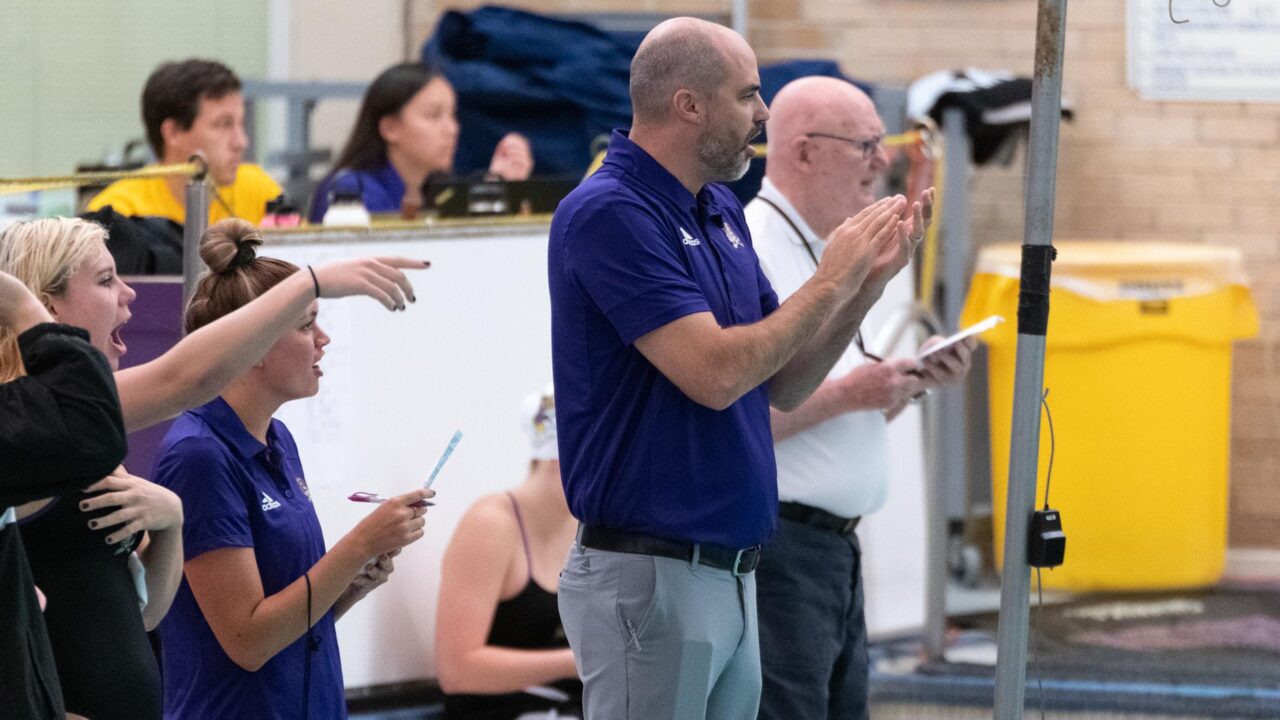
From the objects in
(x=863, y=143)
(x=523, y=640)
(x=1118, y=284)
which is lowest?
(x=523, y=640)

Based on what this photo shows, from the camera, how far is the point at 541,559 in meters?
4.06

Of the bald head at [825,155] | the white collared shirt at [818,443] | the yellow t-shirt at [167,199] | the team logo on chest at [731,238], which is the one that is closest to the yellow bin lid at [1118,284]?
the bald head at [825,155]

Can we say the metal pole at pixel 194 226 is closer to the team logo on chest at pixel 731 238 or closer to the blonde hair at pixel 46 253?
the blonde hair at pixel 46 253

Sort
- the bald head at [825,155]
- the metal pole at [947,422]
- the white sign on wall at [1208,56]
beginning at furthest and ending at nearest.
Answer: the white sign on wall at [1208,56] → the metal pole at [947,422] → the bald head at [825,155]

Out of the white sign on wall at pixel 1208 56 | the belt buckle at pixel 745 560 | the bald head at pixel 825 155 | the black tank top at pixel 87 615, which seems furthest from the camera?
the white sign on wall at pixel 1208 56

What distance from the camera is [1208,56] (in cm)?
530

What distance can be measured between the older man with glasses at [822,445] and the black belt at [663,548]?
61cm

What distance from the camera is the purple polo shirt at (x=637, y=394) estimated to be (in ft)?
7.88

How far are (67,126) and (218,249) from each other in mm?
4516

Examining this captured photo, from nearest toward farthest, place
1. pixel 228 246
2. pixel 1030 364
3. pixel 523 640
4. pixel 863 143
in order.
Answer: pixel 228 246, pixel 1030 364, pixel 863 143, pixel 523 640

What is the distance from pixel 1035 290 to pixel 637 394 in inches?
27.5

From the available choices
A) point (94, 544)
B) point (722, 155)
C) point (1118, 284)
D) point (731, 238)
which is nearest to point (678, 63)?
point (722, 155)

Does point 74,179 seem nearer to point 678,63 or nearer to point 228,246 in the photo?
point 228,246

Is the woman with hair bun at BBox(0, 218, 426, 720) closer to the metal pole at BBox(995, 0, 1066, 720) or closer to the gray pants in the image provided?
the gray pants
